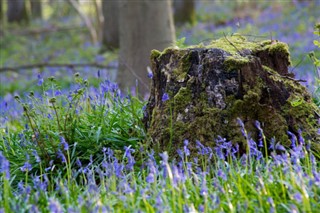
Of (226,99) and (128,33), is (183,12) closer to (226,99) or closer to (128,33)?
(128,33)

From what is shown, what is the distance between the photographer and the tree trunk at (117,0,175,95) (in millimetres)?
8078

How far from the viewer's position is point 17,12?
26078 millimetres

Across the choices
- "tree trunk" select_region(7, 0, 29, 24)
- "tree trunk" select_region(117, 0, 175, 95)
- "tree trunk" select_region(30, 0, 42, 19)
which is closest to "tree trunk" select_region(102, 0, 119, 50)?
"tree trunk" select_region(117, 0, 175, 95)

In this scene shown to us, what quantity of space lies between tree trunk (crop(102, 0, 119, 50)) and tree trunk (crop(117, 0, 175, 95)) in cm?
779

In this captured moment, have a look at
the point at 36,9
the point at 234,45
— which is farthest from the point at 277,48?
the point at 36,9

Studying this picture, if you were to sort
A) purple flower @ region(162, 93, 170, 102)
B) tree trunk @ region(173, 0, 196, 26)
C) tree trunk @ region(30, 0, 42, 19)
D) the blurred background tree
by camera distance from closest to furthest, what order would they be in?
purple flower @ region(162, 93, 170, 102), the blurred background tree, tree trunk @ region(173, 0, 196, 26), tree trunk @ region(30, 0, 42, 19)

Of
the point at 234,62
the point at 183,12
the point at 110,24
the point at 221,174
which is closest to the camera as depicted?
the point at 221,174

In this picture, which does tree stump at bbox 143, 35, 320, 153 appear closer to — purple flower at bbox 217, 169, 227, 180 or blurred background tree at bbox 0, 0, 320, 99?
purple flower at bbox 217, 169, 227, 180

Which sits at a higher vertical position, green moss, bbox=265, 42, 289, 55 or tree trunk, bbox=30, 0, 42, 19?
tree trunk, bbox=30, 0, 42, 19

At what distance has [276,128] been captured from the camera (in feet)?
13.6

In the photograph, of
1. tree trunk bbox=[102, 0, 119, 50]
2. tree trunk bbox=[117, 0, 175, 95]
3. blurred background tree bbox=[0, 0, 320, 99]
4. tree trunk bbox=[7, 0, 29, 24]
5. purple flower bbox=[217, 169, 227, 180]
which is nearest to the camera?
purple flower bbox=[217, 169, 227, 180]

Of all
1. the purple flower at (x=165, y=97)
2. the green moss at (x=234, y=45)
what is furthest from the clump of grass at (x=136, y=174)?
the green moss at (x=234, y=45)

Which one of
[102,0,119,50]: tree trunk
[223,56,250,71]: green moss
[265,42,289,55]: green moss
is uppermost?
[102,0,119,50]: tree trunk

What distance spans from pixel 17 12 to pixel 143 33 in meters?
19.2
